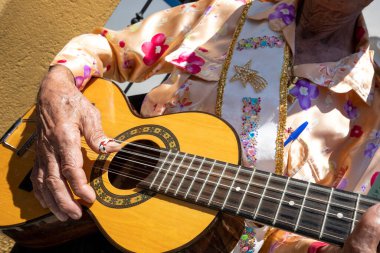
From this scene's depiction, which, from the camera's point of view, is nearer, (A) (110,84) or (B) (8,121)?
(A) (110,84)

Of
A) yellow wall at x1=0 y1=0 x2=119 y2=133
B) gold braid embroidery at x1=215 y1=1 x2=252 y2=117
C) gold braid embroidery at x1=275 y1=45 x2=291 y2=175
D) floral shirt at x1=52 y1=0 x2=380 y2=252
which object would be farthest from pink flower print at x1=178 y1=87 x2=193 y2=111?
yellow wall at x1=0 y1=0 x2=119 y2=133

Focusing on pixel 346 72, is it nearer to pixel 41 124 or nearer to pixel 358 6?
pixel 358 6

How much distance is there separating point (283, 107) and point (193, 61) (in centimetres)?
38

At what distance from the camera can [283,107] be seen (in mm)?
1288

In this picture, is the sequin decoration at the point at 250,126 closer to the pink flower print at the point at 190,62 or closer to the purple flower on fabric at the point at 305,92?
the purple flower on fabric at the point at 305,92

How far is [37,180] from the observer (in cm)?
123

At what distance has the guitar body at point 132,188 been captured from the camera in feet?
3.27

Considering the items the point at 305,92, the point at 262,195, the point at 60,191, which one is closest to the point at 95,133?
the point at 60,191

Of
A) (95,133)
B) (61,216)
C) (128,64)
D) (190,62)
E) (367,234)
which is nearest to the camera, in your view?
(367,234)

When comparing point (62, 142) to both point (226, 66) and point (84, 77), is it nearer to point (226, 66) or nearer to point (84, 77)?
point (84, 77)

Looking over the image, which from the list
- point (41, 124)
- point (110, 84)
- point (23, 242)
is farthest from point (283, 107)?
point (23, 242)

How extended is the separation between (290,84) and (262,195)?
516mm

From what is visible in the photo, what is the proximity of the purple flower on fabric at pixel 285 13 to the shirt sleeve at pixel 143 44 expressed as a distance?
269 mm

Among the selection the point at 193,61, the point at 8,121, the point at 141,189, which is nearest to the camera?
the point at 141,189
